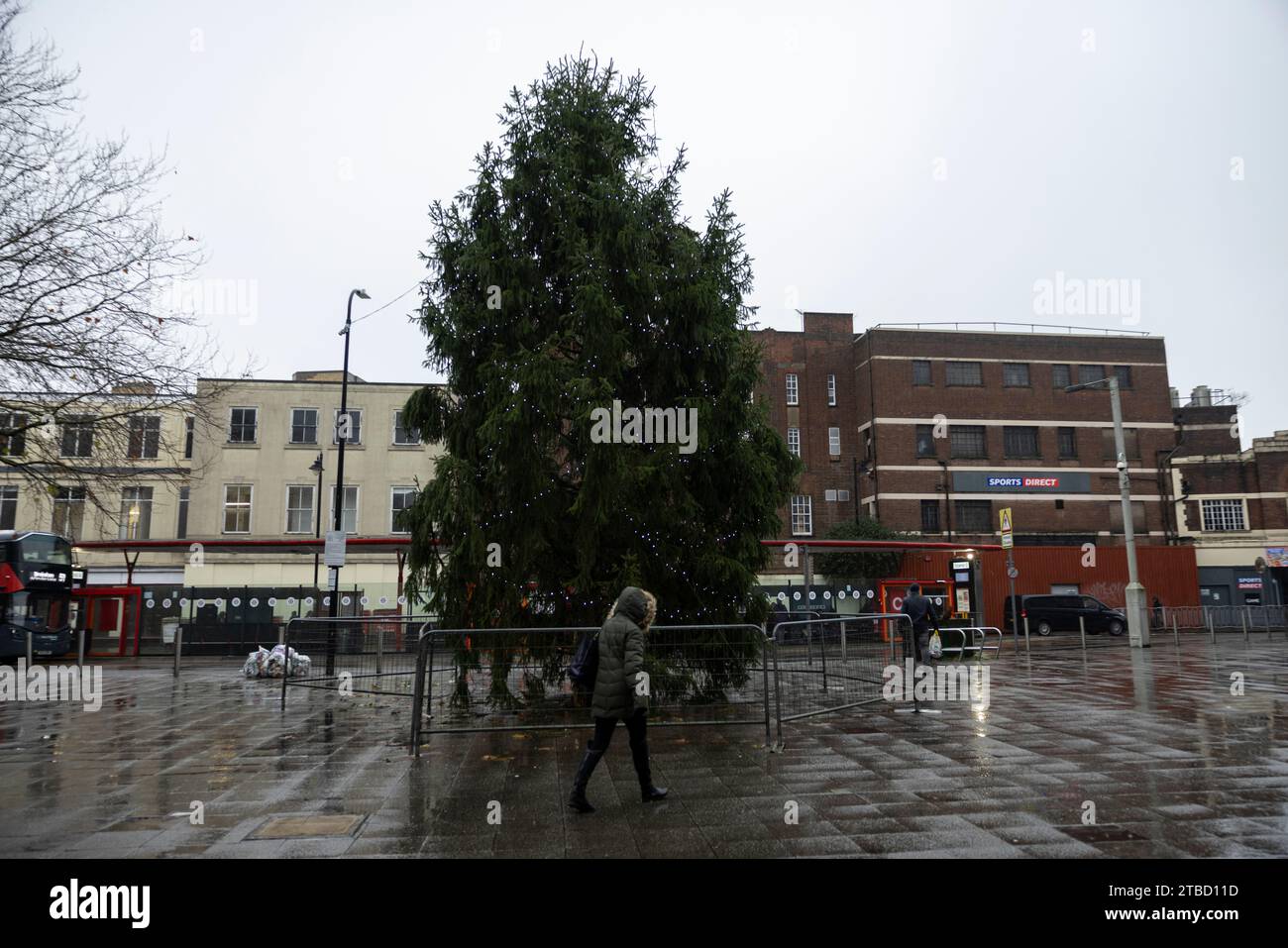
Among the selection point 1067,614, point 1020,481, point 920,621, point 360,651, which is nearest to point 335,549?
point 360,651

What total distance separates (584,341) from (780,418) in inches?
1598

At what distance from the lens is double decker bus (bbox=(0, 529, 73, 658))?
24188 millimetres

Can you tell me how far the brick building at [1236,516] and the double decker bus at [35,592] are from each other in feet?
179

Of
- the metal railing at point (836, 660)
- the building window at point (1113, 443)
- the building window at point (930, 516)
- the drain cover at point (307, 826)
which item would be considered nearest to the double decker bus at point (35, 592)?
the drain cover at point (307, 826)

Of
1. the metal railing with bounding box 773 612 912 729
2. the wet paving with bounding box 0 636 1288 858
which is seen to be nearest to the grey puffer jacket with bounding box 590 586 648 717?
the wet paving with bounding box 0 636 1288 858

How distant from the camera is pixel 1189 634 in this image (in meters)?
32.7

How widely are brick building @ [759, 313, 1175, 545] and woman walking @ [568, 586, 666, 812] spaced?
41707 millimetres

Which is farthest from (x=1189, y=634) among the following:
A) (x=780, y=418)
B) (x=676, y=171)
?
(x=676, y=171)

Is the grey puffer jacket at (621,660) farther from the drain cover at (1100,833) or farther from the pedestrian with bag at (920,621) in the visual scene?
the pedestrian with bag at (920,621)

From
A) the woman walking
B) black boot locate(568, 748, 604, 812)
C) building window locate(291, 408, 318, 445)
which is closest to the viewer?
black boot locate(568, 748, 604, 812)

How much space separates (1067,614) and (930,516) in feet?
40.1

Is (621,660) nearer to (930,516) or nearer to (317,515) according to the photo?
(317,515)

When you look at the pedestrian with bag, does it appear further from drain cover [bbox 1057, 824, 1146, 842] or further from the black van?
the black van
